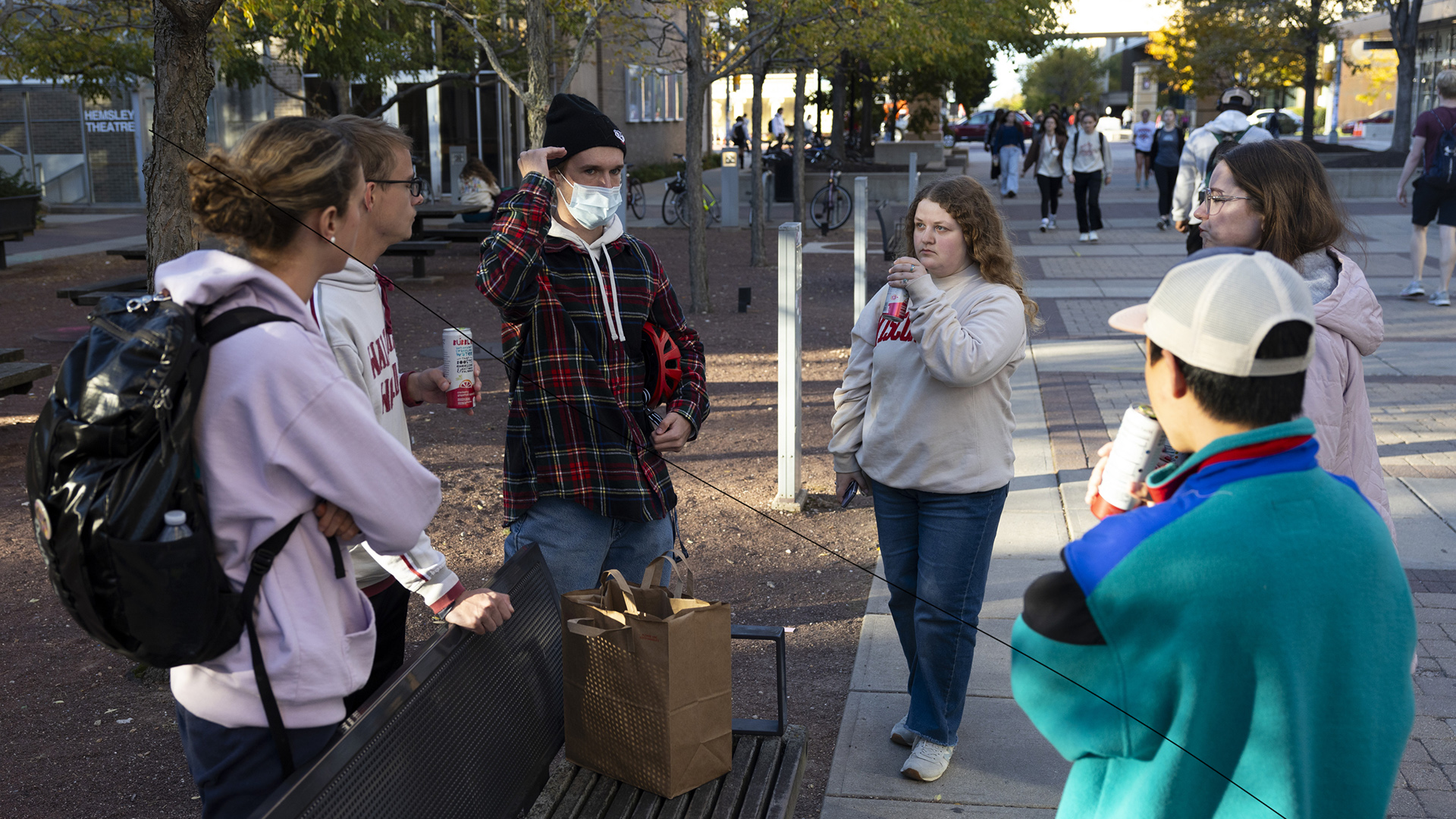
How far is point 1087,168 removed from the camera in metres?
17.3

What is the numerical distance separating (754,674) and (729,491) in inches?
86.9

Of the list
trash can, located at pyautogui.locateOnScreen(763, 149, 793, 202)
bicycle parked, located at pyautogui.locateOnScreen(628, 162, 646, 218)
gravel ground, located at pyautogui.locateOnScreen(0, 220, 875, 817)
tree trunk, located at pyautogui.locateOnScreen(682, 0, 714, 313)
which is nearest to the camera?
gravel ground, located at pyautogui.locateOnScreen(0, 220, 875, 817)

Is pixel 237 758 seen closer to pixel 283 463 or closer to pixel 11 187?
pixel 283 463

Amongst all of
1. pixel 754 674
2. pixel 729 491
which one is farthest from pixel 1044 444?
pixel 754 674

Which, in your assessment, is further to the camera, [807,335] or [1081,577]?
[807,335]

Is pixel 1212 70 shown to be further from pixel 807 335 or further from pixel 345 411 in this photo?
pixel 345 411

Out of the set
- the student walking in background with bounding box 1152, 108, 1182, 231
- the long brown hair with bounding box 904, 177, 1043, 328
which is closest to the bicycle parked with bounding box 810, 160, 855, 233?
the student walking in background with bounding box 1152, 108, 1182, 231

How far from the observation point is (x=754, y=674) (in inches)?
175

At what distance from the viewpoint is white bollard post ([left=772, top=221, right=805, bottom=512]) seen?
Answer: 6121 mm

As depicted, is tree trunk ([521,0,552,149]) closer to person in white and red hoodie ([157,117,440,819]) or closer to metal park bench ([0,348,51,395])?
metal park bench ([0,348,51,395])

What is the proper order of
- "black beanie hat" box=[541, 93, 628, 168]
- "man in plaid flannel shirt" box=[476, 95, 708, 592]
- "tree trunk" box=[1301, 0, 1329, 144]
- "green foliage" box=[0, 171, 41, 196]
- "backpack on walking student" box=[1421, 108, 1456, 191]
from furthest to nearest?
"tree trunk" box=[1301, 0, 1329, 144]
"green foliage" box=[0, 171, 41, 196]
"backpack on walking student" box=[1421, 108, 1456, 191]
"black beanie hat" box=[541, 93, 628, 168]
"man in plaid flannel shirt" box=[476, 95, 708, 592]

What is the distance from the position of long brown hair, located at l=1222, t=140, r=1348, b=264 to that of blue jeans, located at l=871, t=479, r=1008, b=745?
101 centimetres

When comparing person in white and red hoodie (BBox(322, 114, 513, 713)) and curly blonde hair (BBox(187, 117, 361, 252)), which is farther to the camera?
person in white and red hoodie (BBox(322, 114, 513, 713))

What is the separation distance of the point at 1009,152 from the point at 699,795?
2723cm
